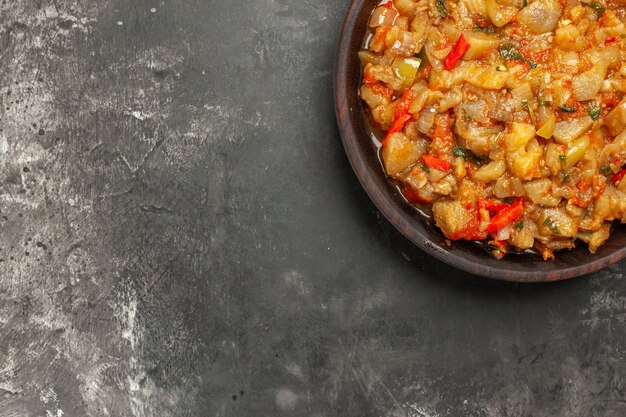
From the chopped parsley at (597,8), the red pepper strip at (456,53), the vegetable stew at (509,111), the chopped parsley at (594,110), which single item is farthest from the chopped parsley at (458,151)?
the chopped parsley at (597,8)

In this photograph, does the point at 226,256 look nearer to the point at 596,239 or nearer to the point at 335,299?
the point at 335,299

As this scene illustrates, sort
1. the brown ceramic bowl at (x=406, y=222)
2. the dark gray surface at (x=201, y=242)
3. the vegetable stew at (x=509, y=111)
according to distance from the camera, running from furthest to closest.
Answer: the dark gray surface at (x=201, y=242), the brown ceramic bowl at (x=406, y=222), the vegetable stew at (x=509, y=111)

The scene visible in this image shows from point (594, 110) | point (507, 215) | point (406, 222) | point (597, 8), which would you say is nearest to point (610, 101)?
point (594, 110)

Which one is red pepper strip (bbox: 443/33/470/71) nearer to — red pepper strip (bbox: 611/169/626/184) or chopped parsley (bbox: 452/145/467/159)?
chopped parsley (bbox: 452/145/467/159)

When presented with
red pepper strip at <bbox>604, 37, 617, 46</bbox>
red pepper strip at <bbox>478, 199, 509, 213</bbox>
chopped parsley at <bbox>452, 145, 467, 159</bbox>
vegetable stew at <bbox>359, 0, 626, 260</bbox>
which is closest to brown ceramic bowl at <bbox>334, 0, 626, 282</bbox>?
vegetable stew at <bbox>359, 0, 626, 260</bbox>

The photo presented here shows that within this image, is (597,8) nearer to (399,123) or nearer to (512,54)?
(512,54)

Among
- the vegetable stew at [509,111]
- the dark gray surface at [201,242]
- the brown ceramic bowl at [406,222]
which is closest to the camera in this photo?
the vegetable stew at [509,111]

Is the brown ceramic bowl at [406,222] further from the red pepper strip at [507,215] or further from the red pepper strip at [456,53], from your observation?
the red pepper strip at [456,53]
